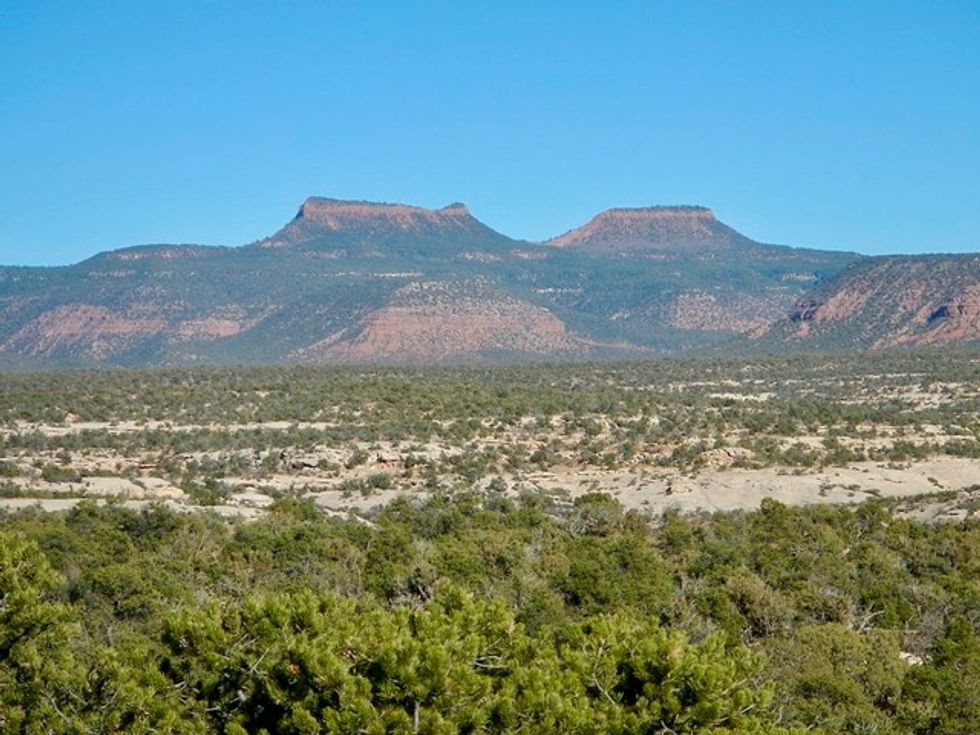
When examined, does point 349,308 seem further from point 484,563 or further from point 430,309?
point 484,563

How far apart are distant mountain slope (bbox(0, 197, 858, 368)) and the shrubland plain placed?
8761 centimetres

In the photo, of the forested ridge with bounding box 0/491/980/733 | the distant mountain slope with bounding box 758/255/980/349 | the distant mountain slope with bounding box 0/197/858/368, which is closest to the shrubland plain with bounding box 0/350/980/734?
the forested ridge with bounding box 0/491/980/733

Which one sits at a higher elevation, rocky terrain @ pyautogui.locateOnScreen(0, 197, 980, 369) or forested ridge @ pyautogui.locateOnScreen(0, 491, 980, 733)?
rocky terrain @ pyautogui.locateOnScreen(0, 197, 980, 369)

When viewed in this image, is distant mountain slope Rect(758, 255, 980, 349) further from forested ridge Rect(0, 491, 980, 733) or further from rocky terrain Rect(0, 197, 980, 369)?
forested ridge Rect(0, 491, 980, 733)

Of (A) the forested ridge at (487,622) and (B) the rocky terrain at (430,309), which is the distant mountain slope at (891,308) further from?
(A) the forested ridge at (487,622)

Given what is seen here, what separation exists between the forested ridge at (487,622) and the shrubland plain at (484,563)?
0.05m

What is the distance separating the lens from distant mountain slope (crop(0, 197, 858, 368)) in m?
157

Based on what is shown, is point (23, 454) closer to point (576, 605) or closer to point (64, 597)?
point (64, 597)

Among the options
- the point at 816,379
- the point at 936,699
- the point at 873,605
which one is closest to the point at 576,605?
the point at 873,605

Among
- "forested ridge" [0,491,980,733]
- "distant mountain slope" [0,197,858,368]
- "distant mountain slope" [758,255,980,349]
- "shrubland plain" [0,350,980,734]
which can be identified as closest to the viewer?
"forested ridge" [0,491,980,733]

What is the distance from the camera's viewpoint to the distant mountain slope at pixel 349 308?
514 ft

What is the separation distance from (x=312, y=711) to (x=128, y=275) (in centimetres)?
17913

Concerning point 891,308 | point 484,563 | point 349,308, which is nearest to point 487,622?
point 484,563

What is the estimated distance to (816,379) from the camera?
90.0m
